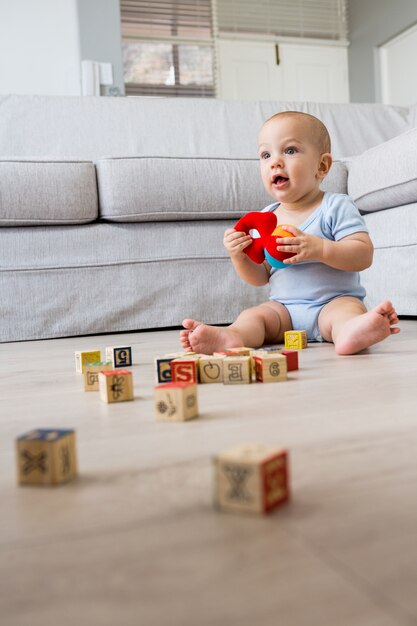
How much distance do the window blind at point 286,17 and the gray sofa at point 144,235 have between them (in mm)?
4663

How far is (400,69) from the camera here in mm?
6195

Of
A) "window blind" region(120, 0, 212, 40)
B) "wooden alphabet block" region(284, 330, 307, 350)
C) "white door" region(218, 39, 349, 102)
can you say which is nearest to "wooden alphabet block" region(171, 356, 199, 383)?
"wooden alphabet block" region(284, 330, 307, 350)

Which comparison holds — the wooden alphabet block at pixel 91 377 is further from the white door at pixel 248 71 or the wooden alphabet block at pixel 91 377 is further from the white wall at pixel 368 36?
the white wall at pixel 368 36

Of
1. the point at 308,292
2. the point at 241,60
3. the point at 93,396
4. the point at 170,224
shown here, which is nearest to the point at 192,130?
the point at 170,224

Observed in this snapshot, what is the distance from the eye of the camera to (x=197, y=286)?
2199mm

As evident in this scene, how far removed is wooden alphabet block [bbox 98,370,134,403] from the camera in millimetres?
898

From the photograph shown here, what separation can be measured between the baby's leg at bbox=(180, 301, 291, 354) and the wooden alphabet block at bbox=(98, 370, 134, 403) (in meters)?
0.37

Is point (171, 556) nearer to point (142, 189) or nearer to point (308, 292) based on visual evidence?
point (308, 292)

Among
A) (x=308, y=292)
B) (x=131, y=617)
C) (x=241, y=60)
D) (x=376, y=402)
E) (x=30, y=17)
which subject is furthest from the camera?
(x=241, y=60)

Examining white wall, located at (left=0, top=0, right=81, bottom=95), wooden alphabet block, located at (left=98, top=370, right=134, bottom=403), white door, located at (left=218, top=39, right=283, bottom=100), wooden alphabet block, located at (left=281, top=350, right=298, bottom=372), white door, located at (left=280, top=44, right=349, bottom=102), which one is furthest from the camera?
white door, located at (left=280, top=44, right=349, bottom=102)

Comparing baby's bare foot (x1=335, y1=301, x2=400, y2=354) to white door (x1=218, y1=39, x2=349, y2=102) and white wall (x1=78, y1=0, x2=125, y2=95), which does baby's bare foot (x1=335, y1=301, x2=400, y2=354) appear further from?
white door (x1=218, y1=39, x2=349, y2=102)

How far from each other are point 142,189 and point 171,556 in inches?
72.3

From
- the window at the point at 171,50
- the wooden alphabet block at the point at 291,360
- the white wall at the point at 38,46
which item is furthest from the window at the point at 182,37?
the wooden alphabet block at the point at 291,360

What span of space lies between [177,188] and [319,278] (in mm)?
798
